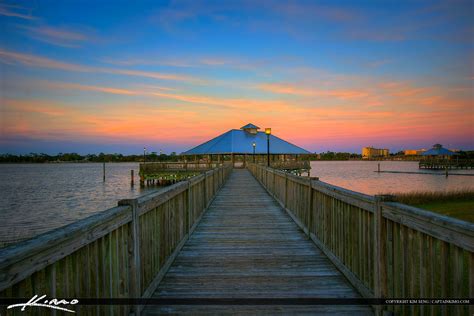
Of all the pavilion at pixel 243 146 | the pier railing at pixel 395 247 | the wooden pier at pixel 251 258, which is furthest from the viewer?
the pavilion at pixel 243 146

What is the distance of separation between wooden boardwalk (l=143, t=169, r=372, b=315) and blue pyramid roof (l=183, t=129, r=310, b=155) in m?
37.9

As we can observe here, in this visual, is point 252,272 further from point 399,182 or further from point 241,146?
point 399,182

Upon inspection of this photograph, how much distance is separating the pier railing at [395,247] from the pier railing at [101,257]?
2615 mm

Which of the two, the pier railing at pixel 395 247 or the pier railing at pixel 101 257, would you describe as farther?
the pier railing at pixel 395 247

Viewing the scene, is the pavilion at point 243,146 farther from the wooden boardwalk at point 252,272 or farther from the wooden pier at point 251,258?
the wooden pier at point 251,258

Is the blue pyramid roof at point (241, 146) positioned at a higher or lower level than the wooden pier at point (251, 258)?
higher

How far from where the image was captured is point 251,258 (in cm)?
521

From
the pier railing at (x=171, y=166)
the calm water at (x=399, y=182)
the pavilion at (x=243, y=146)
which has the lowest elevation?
the calm water at (x=399, y=182)

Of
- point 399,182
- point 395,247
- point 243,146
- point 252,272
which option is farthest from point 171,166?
point 395,247

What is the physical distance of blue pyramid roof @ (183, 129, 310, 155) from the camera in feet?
149

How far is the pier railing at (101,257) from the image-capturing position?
5.34 feet

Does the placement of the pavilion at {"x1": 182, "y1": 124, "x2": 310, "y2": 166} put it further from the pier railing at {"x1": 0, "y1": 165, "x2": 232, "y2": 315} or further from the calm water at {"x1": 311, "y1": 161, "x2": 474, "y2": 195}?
the pier railing at {"x1": 0, "y1": 165, "x2": 232, "y2": 315}
